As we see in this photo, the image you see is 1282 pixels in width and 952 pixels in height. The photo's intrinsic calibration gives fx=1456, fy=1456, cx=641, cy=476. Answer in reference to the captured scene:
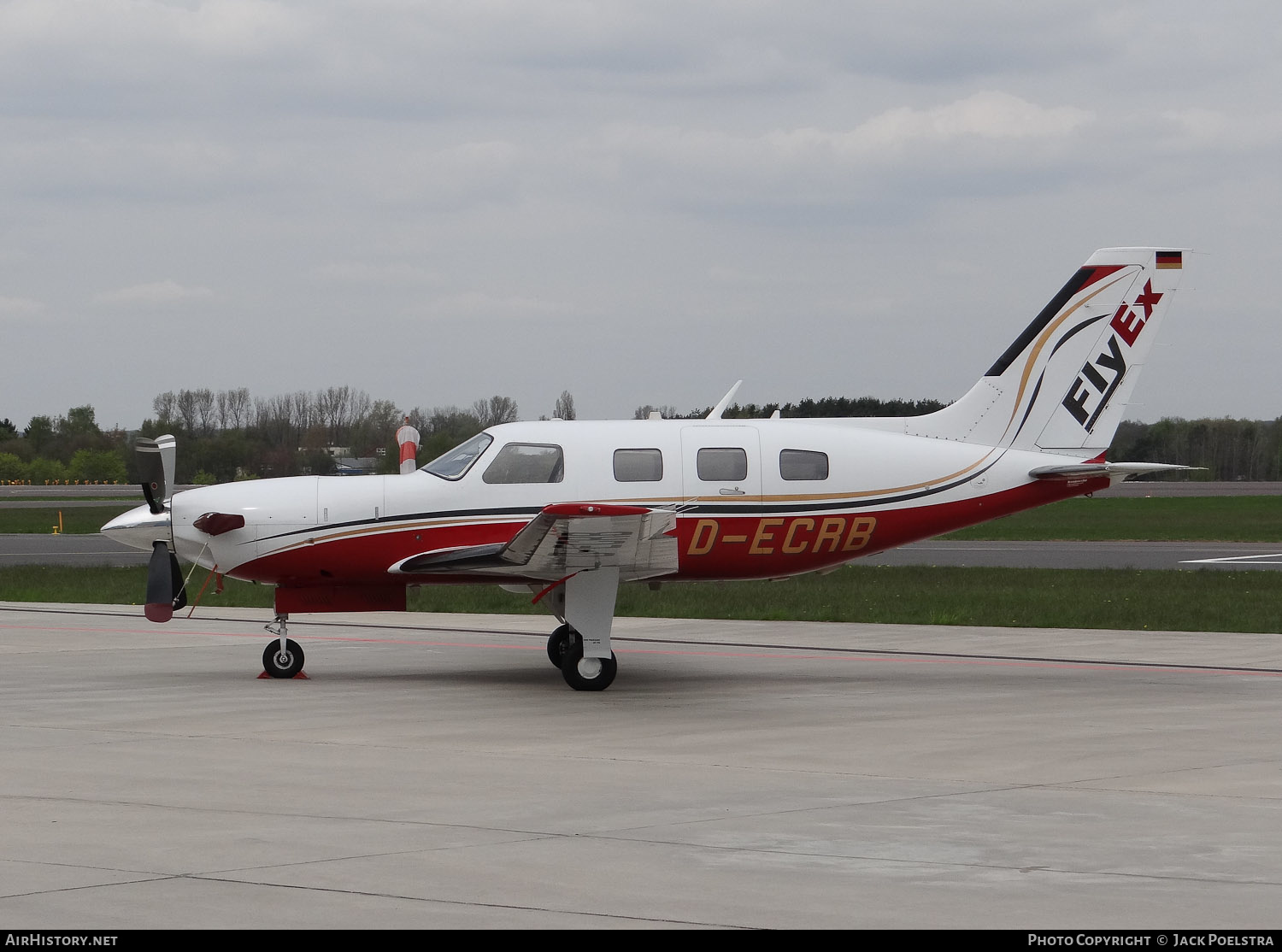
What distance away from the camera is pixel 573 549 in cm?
1367

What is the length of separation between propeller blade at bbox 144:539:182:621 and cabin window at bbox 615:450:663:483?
454 centimetres

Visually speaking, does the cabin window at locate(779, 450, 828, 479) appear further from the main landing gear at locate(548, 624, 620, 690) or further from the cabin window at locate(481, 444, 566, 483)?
the main landing gear at locate(548, 624, 620, 690)

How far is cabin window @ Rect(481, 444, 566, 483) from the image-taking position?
14.7 meters

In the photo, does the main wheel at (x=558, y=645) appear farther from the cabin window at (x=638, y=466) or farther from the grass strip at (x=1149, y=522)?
the grass strip at (x=1149, y=522)

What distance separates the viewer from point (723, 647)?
18.3m

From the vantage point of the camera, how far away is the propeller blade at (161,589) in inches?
567

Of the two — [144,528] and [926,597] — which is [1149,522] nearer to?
[926,597]

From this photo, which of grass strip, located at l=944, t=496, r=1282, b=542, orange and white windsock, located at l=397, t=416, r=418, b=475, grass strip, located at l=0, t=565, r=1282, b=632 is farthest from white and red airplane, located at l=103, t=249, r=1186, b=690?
grass strip, located at l=944, t=496, r=1282, b=542

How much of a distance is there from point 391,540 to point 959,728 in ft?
19.7

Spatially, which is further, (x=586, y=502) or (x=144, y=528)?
(x=144, y=528)

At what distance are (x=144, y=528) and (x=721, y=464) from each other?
5.84 m

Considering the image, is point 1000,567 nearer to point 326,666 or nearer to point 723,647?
point 723,647

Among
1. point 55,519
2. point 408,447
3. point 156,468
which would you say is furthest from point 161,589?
point 55,519
